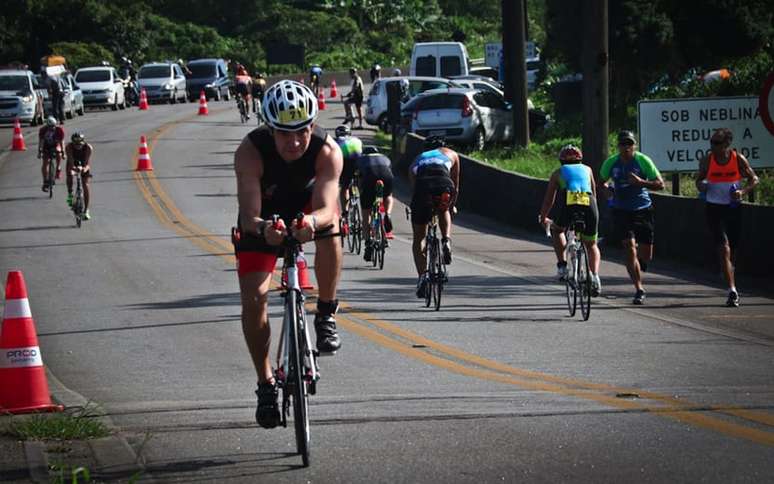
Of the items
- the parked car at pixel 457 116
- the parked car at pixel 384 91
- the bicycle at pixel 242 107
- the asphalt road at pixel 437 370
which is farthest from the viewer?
the bicycle at pixel 242 107

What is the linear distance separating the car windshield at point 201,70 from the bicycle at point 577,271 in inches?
2074

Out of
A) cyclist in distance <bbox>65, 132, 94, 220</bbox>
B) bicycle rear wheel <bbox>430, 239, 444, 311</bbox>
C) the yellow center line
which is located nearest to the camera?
the yellow center line

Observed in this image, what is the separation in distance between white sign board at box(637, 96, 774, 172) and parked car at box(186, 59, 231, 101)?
46.2m

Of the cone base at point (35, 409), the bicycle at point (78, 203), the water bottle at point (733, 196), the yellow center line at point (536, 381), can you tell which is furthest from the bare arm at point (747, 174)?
the bicycle at point (78, 203)

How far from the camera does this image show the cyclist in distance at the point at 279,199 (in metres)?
7.75

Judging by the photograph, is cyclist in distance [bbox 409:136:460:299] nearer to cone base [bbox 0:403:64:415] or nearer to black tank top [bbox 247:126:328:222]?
cone base [bbox 0:403:64:415]

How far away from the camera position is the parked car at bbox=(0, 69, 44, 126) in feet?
170

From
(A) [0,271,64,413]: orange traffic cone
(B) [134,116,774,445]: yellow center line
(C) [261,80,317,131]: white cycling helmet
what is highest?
(C) [261,80,317,131]: white cycling helmet

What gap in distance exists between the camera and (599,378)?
35.4ft

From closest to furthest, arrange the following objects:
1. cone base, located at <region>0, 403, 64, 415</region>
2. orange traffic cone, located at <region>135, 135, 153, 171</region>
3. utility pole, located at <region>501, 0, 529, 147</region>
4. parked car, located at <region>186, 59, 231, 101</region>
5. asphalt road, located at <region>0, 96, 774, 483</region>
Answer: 1. asphalt road, located at <region>0, 96, 774, 483</region>
2. cone base, located at <region>0, 403, 64, 415</region>
3. utility pole, located at <region>501, 0, 529, 147</region>
4. orange traffic cone, located at <region>135, 135, 153, 171</region>
5. parked car, located at <region>186, 59, 231, 101</region>

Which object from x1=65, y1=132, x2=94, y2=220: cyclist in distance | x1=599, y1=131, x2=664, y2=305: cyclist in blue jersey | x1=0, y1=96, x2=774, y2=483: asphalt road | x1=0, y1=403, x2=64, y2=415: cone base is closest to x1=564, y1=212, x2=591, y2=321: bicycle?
x1=0, y1=96, x2=774, y2=483: asphalt road

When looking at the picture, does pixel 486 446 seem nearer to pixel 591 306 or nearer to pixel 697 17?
pixel 591 306

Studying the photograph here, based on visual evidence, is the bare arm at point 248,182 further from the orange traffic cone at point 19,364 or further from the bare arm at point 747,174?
the bare arm at point 747,174

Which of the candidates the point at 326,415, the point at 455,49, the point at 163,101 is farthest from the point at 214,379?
the point at 163,101
